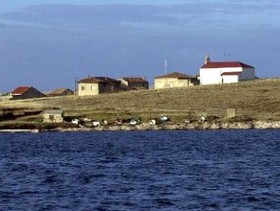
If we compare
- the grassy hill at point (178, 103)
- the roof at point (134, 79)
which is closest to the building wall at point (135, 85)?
the roof at point (134, 79)

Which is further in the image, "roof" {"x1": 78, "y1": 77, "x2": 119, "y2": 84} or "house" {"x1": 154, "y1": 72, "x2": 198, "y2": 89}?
"house" {"x1": 154, "y1": 72, "x2": 198, "y2": 89}

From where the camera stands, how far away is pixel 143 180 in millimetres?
46562

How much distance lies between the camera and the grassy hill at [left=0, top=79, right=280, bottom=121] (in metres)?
134

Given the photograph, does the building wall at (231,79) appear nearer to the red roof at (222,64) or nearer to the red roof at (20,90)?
the red roof at (222,64)

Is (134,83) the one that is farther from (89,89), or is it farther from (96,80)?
(89,89)

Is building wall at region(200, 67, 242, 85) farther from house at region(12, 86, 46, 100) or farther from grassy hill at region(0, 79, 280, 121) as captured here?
house at region(12, 86, 46, 100)

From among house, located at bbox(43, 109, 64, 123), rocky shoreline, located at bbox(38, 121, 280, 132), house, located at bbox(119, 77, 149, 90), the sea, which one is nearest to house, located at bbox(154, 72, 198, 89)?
house, located at bbox(119, 77, 149, 90)

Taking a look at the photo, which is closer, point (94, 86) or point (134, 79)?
point (94, 86)

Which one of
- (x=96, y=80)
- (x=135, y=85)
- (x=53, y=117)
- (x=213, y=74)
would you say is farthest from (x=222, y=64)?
(x=53, y=117)

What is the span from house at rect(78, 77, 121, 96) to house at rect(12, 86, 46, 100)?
10939 millimetres

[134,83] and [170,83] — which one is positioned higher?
[134,83]

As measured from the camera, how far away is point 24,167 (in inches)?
2271

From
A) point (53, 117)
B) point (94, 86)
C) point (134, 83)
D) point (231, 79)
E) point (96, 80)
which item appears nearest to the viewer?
point (53, 117)

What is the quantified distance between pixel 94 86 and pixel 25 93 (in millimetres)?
15189
